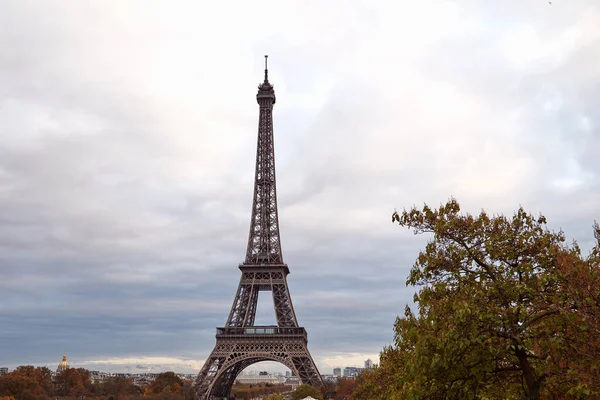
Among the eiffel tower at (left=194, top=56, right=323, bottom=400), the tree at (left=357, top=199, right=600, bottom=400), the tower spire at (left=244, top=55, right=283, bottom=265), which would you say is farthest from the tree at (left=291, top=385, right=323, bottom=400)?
the tree at (left=357, top=199, right=600, bottom=400)

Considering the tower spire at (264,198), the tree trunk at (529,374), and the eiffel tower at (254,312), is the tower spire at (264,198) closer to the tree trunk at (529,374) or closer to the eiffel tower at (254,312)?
the eiffel tower at (254,312)

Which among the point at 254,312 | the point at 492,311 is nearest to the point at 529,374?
the point at 492,311

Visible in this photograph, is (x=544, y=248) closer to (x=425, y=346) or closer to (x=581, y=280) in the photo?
(x=581, y=280)

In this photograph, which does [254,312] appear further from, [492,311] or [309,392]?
[492,311]

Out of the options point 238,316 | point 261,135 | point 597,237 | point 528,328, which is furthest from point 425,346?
point 261,135

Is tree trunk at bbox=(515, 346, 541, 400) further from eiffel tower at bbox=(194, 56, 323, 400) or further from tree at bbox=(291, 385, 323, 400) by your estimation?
tree at bbox=(291, 385, 323, 400)

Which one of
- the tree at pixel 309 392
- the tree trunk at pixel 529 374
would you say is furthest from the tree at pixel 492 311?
the tree at pixel 309 392
